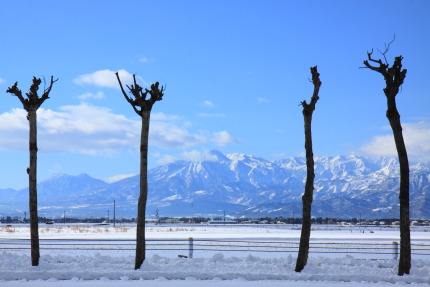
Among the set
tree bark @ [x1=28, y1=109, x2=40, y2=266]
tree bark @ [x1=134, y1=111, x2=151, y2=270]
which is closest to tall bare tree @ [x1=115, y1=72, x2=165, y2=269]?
tree bark @ [x1=134, y1=111, x2=151, y2=270]

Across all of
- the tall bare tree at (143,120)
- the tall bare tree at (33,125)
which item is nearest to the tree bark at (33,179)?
the tall bare tree at (33,125)

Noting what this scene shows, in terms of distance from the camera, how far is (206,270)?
1928 cm

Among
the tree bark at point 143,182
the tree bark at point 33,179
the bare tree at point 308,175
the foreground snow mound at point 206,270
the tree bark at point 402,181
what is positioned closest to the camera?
the foreground snow mound at point 206,270

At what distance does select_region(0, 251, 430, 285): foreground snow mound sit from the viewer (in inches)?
723

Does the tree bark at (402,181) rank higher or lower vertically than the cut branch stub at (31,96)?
lower

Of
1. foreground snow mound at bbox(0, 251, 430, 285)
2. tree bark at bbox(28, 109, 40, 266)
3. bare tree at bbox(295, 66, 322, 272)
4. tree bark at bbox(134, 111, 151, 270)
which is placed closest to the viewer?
foreground snow mound at bbox(0, 251, 430, 285)

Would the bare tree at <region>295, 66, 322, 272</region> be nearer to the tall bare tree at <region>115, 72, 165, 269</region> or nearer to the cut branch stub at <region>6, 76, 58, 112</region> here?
the tall bare tree at <region>115, 72, 165, 269</region>

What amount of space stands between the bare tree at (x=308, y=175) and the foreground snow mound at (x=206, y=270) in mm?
733

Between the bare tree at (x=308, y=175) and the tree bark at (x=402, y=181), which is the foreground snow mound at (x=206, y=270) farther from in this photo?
the tree bark at (x=402, y=181)

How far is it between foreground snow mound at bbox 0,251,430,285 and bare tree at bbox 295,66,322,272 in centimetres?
73

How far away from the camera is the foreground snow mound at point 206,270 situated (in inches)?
723

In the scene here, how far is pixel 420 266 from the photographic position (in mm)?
21984

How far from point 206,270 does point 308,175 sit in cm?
502

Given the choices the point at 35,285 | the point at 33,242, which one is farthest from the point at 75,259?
the point at 35,285
